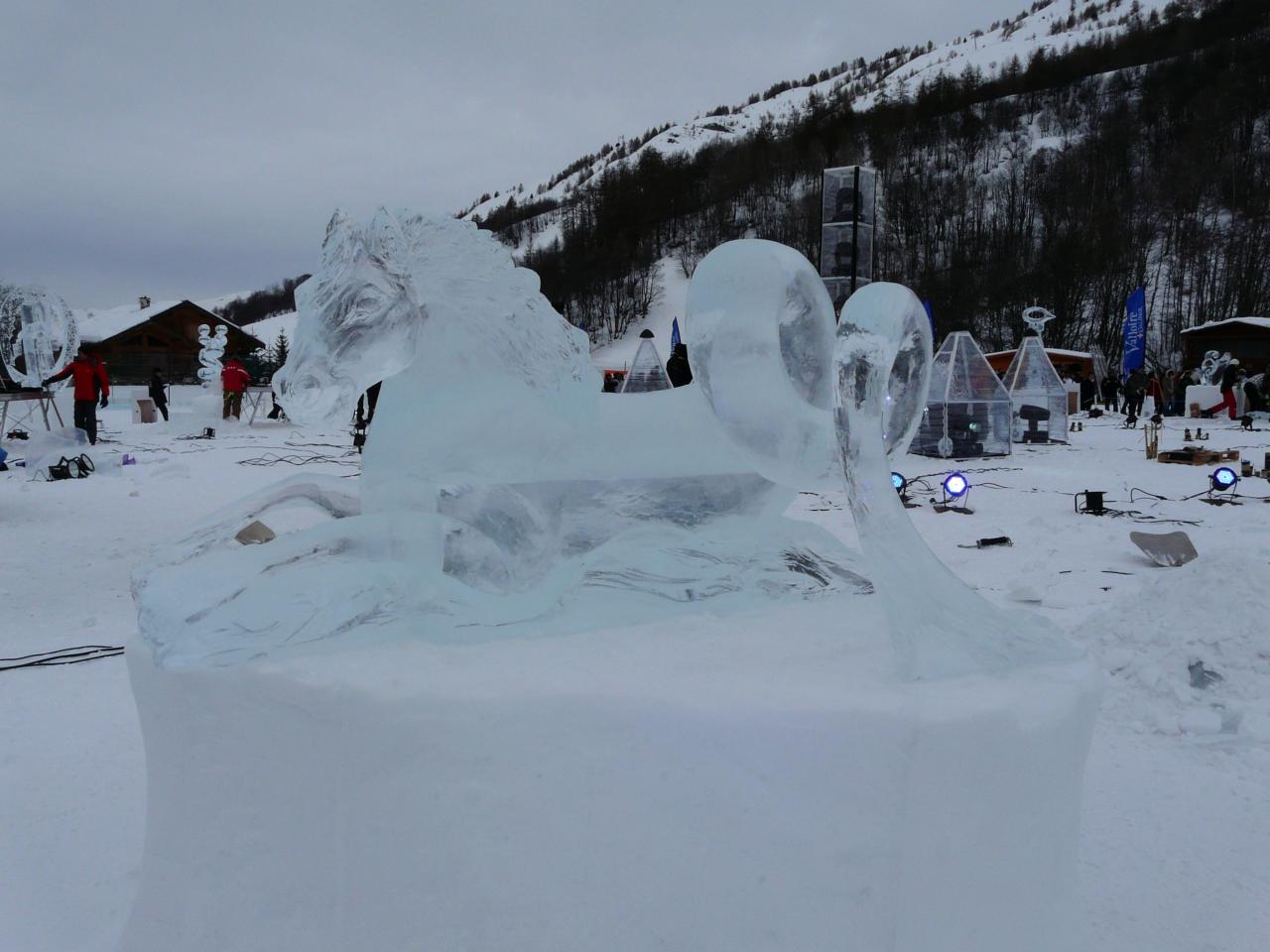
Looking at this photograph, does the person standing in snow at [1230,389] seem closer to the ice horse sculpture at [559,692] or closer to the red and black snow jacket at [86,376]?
the ice horse sculpture at [559,692]

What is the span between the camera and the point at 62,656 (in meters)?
3.53

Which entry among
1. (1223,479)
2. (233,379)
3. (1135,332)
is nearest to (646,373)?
(1223,479)

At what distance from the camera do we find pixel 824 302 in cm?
195

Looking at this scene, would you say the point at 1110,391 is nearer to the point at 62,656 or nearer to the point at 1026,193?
the point at 1026,193

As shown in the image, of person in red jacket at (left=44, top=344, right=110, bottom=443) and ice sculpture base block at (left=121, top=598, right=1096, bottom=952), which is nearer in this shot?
ice sculpture base block at (left=121, top=598, right=1096, bottom=952)

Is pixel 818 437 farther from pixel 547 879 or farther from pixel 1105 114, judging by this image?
pixel 1105 114

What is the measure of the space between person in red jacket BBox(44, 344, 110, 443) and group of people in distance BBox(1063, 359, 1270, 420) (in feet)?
50.6

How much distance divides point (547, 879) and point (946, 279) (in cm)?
3301

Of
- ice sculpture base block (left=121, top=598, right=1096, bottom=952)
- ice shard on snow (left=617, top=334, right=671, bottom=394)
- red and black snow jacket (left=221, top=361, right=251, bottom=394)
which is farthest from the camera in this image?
red and black snow jacket (left=221, top=361, right=251, bottom=394)

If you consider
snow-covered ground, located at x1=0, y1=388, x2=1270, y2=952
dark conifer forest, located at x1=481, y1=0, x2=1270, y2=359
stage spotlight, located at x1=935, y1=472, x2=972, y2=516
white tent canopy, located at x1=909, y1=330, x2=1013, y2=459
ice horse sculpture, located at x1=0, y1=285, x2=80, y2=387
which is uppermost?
dark conifer forest, located at x1=481, y1=0, x2=1270, y2=359

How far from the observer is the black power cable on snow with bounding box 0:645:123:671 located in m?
3.43

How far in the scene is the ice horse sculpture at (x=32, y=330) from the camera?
7.48 m

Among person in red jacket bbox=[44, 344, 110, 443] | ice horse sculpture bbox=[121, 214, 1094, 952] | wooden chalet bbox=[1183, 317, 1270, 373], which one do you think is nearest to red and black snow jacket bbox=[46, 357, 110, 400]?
person in red jacket bbox=[44, 344, 110, 443]

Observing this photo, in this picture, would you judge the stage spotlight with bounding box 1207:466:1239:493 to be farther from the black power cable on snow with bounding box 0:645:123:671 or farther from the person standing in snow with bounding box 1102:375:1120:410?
the person standing in snow with bounding box 1102:375:1120:410
